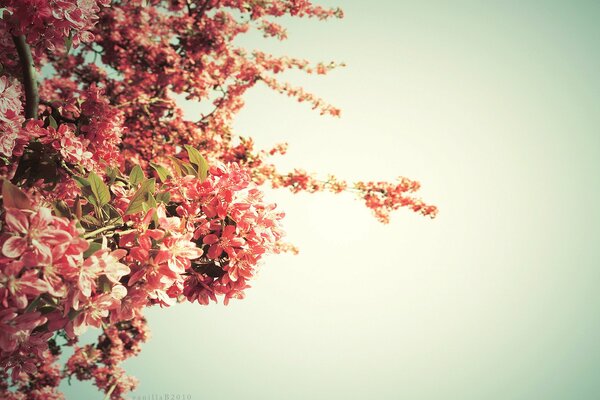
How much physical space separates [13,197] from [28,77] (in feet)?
5.29

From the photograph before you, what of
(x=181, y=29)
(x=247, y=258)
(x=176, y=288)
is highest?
(x=181, y=29)

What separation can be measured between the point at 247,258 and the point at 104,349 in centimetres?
812

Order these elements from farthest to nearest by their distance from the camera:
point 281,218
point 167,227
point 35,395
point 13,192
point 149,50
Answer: point 35,395 → point 149,50 → point 281,218 → point 167,227 → point 13,192

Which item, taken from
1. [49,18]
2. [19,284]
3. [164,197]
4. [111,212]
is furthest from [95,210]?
[49,18]

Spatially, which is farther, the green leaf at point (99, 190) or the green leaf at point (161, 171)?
the green leaf at point (161, 171)

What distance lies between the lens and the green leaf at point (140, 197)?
1.52 m

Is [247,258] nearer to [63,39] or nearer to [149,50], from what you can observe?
[63,39]

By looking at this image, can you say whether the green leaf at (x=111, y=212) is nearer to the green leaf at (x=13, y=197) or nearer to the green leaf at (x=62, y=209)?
the green leaf at (x=62, y=209)

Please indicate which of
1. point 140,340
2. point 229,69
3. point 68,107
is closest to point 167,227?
point 68,107

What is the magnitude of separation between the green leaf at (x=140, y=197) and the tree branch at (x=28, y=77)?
1.39 metres

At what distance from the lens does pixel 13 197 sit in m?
1.13

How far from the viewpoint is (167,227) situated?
1.44 metres

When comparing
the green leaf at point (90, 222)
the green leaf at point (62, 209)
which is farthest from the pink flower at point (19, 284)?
the green leaf at point (90, 222)

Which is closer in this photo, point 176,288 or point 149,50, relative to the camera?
point 176,288
